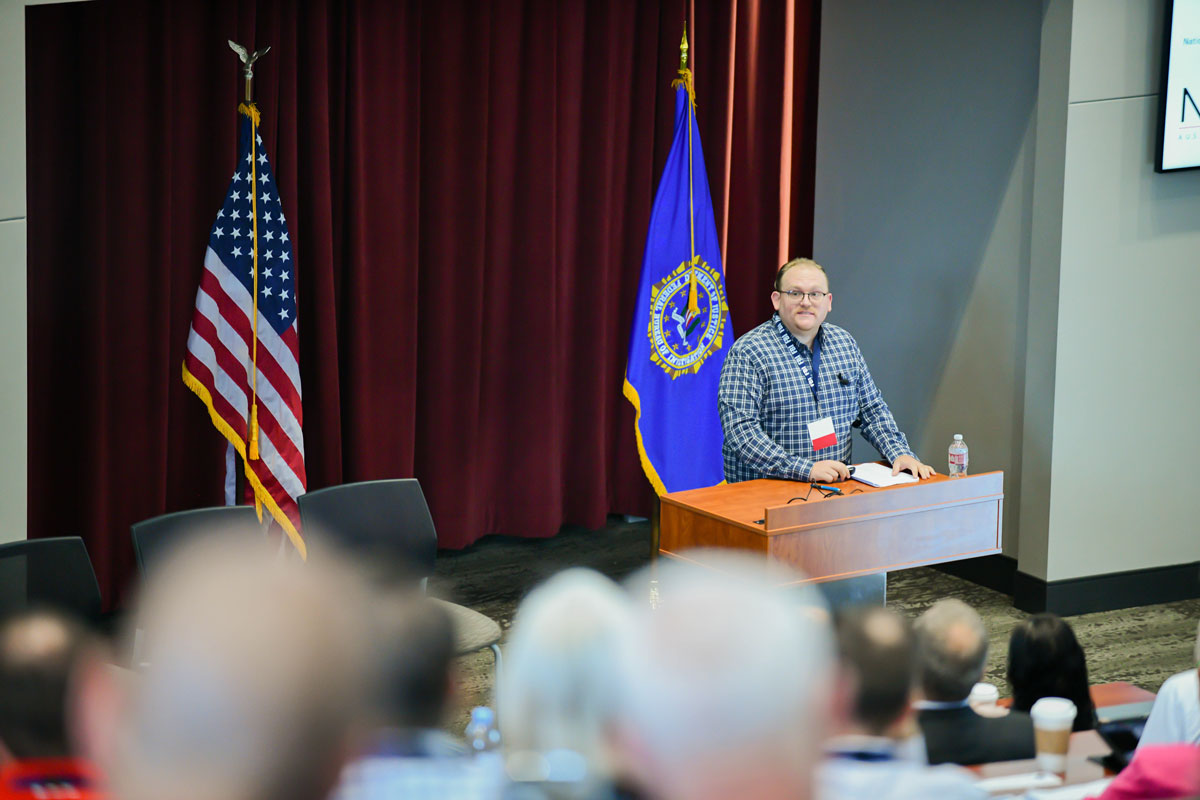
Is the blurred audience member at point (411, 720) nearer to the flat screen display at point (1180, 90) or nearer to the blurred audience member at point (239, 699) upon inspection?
the blurred audience member at point (239, 699)

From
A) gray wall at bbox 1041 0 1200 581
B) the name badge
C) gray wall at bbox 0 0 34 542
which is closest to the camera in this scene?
gray wall at bbox 0 0 34 542

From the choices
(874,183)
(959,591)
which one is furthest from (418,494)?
(874,183)

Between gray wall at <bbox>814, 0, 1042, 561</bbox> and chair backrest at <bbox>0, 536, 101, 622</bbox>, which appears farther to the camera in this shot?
gray wall at <bbox>814, 0, 1042, 561</bbox>

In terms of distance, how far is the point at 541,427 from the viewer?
6.61 m

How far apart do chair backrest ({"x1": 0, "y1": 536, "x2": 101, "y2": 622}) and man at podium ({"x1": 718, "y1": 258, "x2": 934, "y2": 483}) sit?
2280 millimetres

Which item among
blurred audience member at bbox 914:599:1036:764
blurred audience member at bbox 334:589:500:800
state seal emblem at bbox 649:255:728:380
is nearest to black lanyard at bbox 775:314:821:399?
state seal emblem at bbox 649:255:728:380

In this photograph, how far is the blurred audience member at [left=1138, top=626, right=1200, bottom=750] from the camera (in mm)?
2408

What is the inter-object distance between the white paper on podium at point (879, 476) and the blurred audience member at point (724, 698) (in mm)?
3184

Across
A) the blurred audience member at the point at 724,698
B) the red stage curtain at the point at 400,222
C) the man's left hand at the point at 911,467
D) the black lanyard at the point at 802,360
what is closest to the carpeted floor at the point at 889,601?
the red stage curtain at the point at 400,222

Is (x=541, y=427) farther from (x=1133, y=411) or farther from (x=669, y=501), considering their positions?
(x=1133, y=411)

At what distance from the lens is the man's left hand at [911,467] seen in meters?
4.34

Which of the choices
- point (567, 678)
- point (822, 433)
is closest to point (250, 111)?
point (822, 433)

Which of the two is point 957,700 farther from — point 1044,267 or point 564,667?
point 1044,267

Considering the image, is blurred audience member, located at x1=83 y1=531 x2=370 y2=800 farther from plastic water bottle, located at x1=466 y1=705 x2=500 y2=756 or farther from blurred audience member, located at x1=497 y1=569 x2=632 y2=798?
plastic water bottle, located at x1=466 y1=705 x2=500 y2=756
